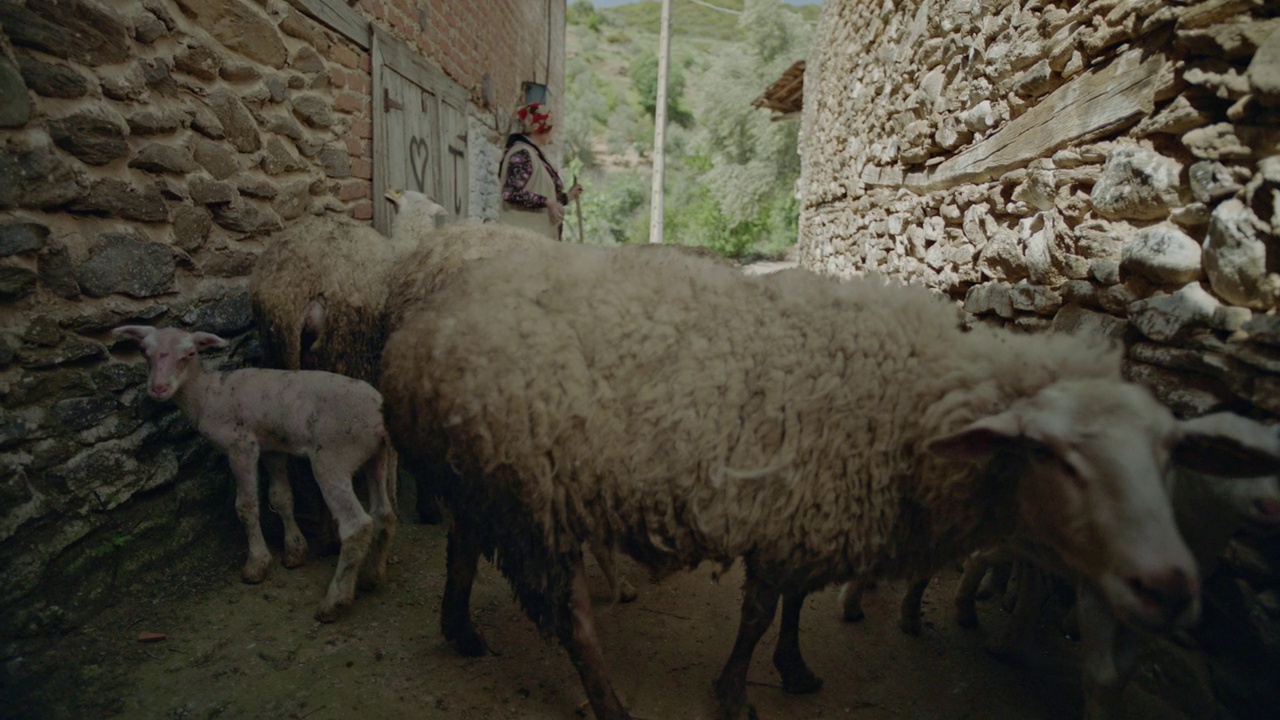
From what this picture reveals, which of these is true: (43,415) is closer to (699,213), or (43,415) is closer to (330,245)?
(330,245)

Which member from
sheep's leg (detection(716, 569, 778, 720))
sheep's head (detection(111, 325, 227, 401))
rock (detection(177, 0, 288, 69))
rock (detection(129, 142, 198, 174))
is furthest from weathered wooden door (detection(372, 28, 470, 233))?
sheep's leg (detection(716, 569, 778, 720))

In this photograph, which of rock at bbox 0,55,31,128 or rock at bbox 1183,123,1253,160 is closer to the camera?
rock at bbox 1183,123,1253,160

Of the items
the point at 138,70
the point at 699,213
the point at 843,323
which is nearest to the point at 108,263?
the point at 138,70

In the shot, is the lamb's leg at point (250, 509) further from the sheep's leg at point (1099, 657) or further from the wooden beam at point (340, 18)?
the sheep's leg at point (1099, 657)

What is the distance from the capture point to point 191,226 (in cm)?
307

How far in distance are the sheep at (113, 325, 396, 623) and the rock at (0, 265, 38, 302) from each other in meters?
0.41

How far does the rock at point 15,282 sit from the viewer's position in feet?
7.36

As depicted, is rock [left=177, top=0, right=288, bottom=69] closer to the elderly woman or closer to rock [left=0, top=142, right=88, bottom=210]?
rock [left=0, top=142, right=88, bottom=210]

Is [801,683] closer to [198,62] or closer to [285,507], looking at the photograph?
[285,507]

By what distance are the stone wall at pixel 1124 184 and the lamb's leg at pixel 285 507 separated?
374cm

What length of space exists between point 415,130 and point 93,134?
10.3ft

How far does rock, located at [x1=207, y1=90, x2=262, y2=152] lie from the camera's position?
322 centimetres

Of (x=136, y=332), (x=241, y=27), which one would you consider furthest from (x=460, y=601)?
(x=241, y=27)

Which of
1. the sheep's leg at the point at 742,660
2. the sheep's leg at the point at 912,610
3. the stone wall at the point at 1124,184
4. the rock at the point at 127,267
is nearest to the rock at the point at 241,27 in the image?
the rock at the point at 127,267
